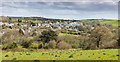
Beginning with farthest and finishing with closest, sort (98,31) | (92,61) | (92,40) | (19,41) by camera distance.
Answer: (19,41) < (92,40) < (98,31) < (92,61)

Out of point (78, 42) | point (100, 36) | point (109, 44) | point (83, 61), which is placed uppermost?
point (83, 61)

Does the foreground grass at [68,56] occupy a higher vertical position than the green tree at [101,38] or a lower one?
higher

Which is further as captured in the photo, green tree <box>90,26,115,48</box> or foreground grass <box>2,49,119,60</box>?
green tree <box>90,26,115,48</box>

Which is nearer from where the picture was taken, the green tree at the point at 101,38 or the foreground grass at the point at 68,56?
the foreground grass at the point at 68,56

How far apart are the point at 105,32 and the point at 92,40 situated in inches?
181

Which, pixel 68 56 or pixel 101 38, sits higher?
→ pixel 68 56

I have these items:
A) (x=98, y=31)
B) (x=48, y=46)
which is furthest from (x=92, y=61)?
(x=48, y=46)

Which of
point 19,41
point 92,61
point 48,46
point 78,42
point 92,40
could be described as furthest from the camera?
point 19,41

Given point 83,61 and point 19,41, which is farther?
point 19,41

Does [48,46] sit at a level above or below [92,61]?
below

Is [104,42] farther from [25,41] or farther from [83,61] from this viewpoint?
[25,41]

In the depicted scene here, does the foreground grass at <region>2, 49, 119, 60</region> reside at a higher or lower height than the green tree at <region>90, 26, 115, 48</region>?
higher

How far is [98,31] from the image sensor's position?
32469 mm

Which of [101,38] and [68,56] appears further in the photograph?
[101,38]
